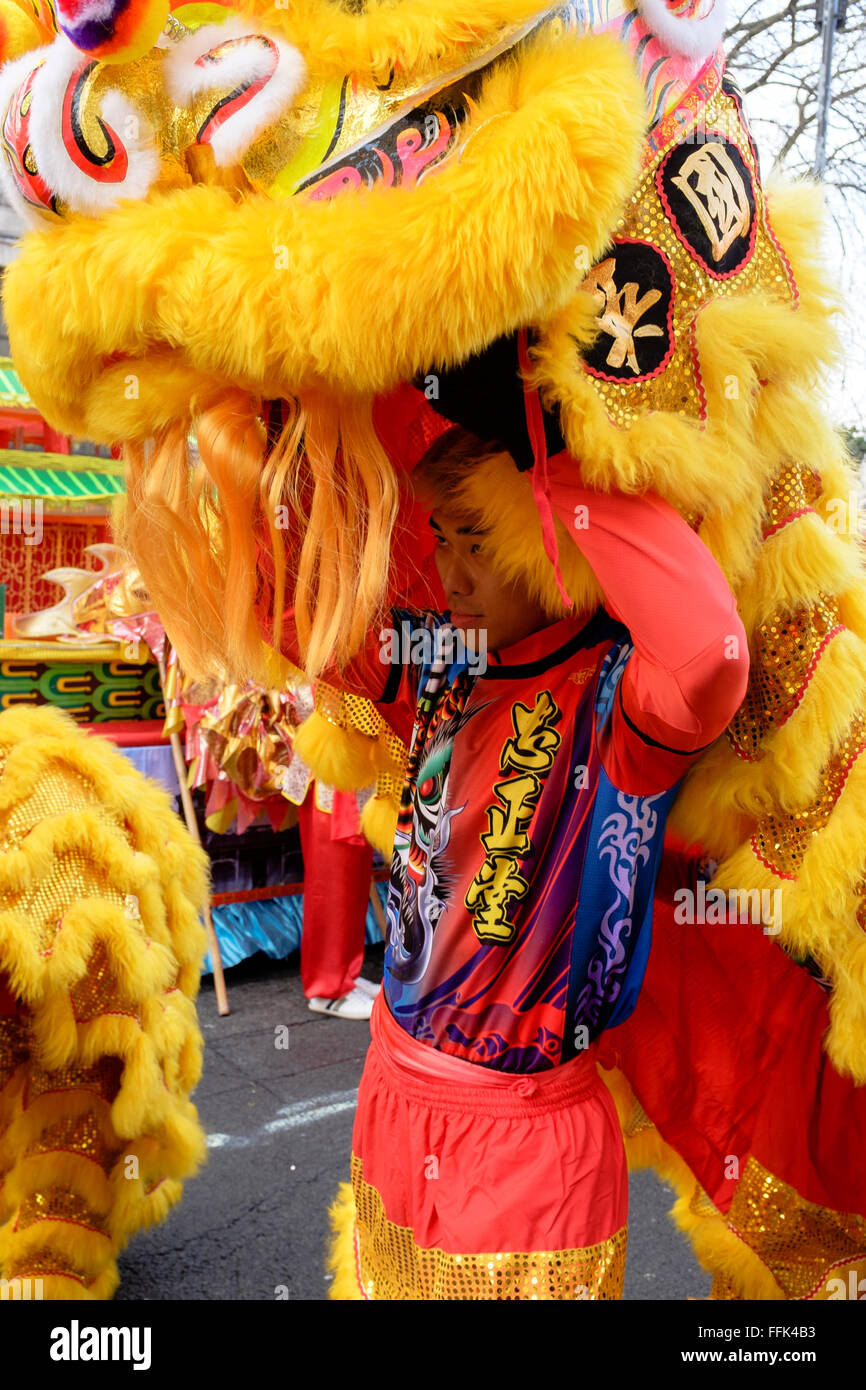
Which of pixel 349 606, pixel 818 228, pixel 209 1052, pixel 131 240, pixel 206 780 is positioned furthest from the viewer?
pixel 206 780


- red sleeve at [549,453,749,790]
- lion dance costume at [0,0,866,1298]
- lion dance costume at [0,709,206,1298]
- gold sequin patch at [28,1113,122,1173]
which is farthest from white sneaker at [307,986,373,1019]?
red sleeve at [549,453,749,790]

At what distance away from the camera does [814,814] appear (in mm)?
1329

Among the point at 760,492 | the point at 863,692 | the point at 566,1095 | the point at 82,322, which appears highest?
the point at 82,322

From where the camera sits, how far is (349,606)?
4.24ft

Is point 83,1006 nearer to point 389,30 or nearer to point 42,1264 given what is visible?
point 42,1264

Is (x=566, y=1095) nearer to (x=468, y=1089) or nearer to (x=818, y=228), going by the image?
(x=468, y=1089)

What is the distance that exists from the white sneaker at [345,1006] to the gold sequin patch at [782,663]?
3.55m

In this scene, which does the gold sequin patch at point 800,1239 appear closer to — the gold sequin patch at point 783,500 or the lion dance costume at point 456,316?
the lion dance costume at point 456,316

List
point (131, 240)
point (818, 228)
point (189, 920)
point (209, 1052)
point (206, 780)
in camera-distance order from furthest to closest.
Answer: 1. point (206, 780)
2. point (209, 1052)
3. point (189, 920)
4. point (818, 228)
5. point (131, 240)

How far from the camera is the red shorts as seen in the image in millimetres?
1345

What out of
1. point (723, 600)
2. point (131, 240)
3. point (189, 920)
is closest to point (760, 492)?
point (723, 600)

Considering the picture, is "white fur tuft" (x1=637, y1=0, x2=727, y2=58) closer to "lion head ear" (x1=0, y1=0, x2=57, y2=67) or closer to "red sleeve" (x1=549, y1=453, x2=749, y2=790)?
"red sleeve" (x1=549, y1=453, x2=749, y2=790)

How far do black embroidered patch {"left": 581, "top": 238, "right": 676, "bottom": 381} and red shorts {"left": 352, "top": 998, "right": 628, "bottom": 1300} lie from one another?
0.90 meters

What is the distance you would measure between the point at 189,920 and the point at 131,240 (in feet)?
5.13
